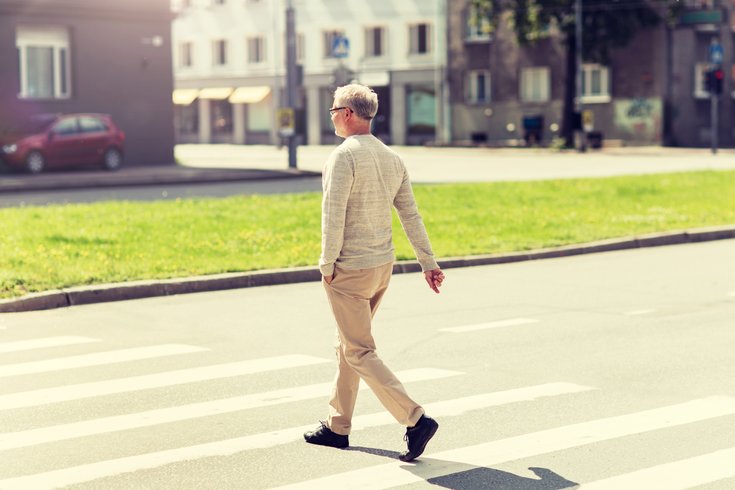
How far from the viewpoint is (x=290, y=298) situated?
1256 cm

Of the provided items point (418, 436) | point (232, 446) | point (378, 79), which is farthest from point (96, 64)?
point (418, 436)

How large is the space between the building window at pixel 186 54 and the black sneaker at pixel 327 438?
69.7m

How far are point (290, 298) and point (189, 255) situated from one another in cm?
256

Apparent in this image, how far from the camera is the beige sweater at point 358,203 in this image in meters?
6.43

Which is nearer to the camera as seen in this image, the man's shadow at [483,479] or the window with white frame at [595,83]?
the man's shadow at [483,479]

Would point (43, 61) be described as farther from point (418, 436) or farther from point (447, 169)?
point (418, 436)

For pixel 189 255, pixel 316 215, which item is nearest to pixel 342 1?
pixel 316 215

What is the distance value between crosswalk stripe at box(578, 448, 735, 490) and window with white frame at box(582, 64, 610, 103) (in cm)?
5303

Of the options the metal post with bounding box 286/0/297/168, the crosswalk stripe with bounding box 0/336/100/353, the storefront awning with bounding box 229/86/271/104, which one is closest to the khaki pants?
the crosswalk stripe with bounding box 0/336/100/353

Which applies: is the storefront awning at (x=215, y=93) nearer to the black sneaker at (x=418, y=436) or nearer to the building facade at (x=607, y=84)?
the building facade at (x=607, y=84)

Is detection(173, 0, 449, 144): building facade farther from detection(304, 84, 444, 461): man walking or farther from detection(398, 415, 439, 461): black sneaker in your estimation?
detection(398, 415, 439, 461): black sneaker

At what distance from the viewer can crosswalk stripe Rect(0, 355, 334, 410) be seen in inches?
313

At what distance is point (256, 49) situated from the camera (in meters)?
70.9

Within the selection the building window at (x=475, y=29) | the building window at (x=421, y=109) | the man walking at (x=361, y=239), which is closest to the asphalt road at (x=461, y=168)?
the building window at (x=475, y=29)
